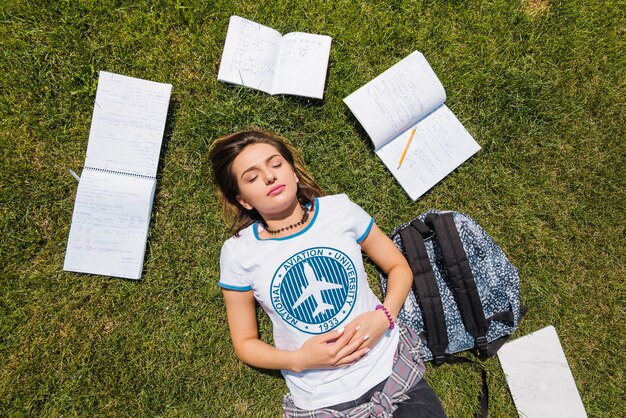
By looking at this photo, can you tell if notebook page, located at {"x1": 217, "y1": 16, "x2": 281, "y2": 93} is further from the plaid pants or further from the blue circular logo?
the plaid pants

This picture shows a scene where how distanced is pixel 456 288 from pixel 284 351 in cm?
116

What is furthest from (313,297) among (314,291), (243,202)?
(243,202)

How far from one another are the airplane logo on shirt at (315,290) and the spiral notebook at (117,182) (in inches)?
48.9

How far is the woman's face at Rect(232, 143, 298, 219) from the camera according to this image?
212cm

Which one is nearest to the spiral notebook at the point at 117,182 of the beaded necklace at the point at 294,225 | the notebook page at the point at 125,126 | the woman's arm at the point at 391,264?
the notebook page at the point at 125,126

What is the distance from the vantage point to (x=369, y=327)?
86.7 inches

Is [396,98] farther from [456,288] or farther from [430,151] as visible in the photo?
[456,288]

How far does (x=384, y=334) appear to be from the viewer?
236cm

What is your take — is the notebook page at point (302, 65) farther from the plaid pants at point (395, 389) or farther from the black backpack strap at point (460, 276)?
the plaid pants at point (395, 389)

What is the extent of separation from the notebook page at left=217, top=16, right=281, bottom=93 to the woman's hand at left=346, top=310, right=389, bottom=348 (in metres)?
1.69

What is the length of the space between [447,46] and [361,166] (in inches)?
44.1

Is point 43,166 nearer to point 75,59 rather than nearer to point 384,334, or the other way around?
point 75,59

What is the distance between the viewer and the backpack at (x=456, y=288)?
8.05 feet

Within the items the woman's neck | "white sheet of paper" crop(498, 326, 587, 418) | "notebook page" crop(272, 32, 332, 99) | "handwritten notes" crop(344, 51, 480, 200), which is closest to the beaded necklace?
the woman's neck
